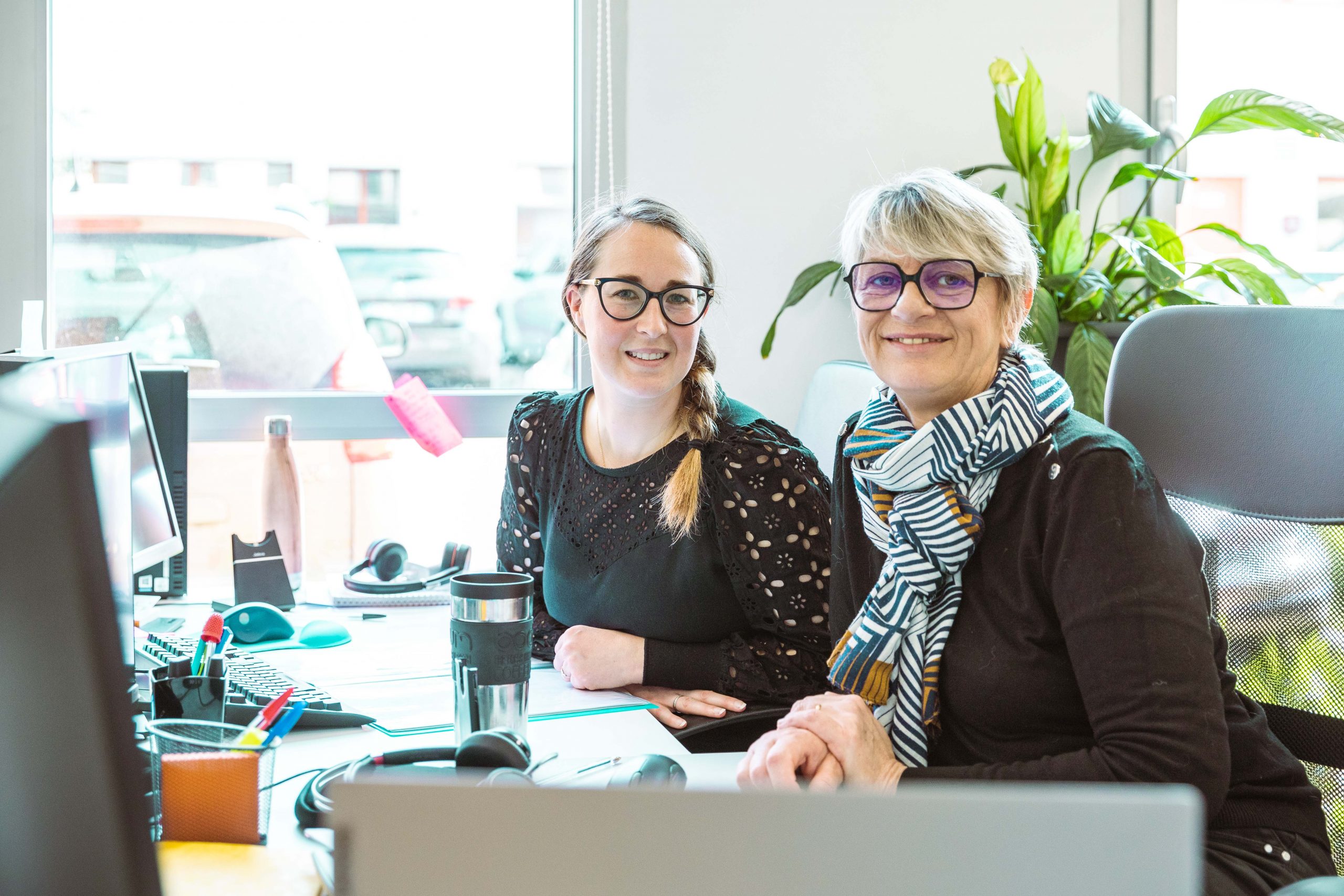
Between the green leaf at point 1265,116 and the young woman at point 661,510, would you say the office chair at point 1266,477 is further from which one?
the green leaf at point 1265,116

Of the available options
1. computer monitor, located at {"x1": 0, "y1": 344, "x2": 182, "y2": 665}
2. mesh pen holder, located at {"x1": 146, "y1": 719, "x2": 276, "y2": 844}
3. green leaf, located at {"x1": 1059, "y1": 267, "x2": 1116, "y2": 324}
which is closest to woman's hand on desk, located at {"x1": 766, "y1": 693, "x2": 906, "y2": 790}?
mesh pen holder, located at {"x1": 146, "y1": 719, "x2": 276, "y2": 844}

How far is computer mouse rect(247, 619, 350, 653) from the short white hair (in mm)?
962

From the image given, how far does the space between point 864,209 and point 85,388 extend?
3.29ft

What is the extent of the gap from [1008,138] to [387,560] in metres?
1.67

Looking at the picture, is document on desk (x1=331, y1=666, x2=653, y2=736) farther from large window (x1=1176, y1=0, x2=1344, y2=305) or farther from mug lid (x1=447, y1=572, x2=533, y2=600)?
large window (x1=1176, y1=0, x2=1344, y2=305)

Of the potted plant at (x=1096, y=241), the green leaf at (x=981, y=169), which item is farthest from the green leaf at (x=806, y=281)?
the green leaf at (x=981, y=169)

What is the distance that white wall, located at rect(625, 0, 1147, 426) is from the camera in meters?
2.57

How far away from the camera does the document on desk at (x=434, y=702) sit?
124cm

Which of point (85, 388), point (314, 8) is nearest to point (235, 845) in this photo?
point (85, 388)

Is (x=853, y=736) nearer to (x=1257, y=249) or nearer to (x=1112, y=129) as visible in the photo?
(x=1112, y=129)

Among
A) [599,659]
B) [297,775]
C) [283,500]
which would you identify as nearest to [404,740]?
[297,775]

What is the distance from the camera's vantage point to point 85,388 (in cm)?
132

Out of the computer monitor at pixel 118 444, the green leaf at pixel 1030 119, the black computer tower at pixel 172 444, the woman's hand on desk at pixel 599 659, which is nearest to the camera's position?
the computer monitor at pixel 118 444

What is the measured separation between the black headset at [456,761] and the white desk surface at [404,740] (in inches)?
1.0
